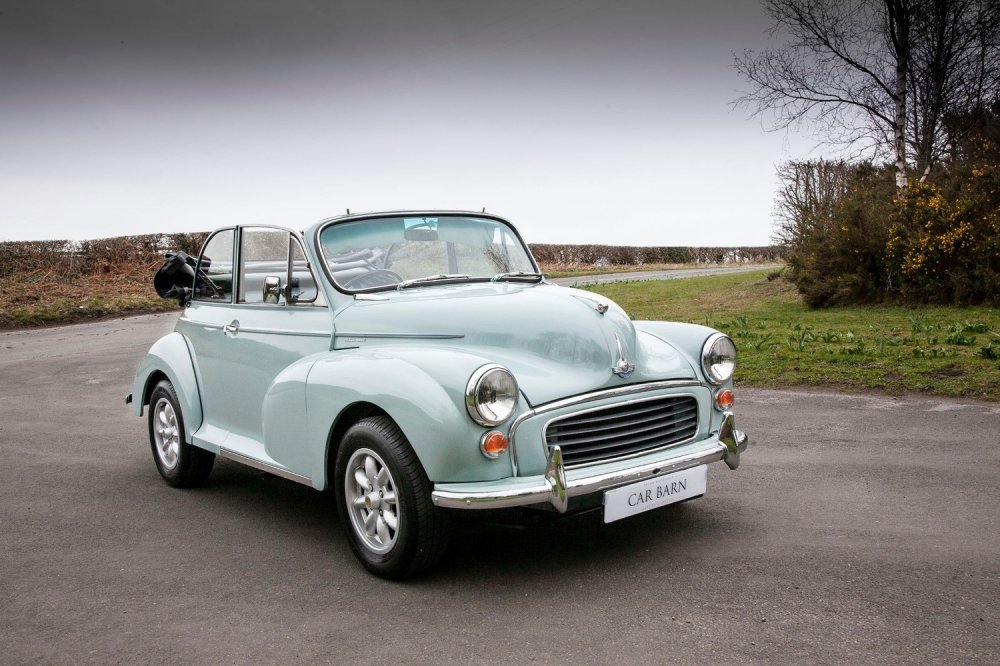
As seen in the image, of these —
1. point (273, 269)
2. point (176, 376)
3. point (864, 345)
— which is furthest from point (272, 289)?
point (864, 345)

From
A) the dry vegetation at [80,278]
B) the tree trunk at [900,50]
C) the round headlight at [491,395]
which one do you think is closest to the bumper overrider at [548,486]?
the round headlight at [491,395]

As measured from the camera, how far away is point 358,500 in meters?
4.63

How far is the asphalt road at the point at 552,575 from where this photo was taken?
3.71 meters

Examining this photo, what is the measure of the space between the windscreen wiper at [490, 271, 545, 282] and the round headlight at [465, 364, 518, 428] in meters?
1.58

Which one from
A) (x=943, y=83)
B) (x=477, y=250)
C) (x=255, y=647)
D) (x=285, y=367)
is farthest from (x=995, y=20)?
(x=255, y=647)

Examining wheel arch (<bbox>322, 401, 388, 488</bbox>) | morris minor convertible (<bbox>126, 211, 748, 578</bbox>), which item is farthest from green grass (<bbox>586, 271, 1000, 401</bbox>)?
wheel arch (<bbox>322, 401, 388, 488</bbox>)

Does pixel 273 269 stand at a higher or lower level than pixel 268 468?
higher

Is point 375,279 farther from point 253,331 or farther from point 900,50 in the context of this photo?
point 900,50

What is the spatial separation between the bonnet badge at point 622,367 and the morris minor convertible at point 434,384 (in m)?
0.01

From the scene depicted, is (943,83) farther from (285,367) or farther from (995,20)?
(285,367)

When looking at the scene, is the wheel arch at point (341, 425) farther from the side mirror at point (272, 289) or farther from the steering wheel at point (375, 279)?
the side mirror at point (272, 289)

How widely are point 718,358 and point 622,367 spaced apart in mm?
844

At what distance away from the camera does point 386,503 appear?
450 cm

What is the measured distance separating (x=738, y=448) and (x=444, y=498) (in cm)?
180
